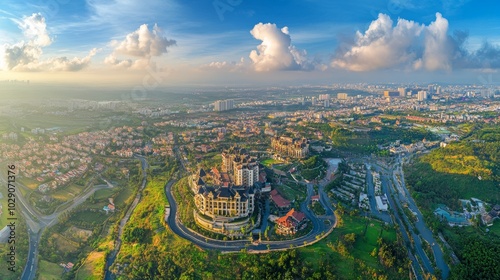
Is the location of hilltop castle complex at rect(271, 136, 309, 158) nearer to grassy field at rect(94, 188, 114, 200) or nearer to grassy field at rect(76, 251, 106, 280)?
grassy field at rect(94, 188, 114, 200)

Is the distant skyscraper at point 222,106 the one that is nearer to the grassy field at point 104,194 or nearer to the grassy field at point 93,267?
the grassy field at point 104,194

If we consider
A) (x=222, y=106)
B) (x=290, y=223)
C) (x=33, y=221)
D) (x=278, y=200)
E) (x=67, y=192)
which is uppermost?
(x=222, y=106)

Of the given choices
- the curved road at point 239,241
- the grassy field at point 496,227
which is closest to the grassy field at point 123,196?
the curved road at point 239,241

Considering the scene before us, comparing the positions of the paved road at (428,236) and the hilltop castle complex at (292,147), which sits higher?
the hilltop castle complex at (292,147)

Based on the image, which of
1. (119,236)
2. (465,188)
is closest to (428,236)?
(465,188)

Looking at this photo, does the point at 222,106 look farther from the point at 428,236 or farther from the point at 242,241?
the point at 242,241
